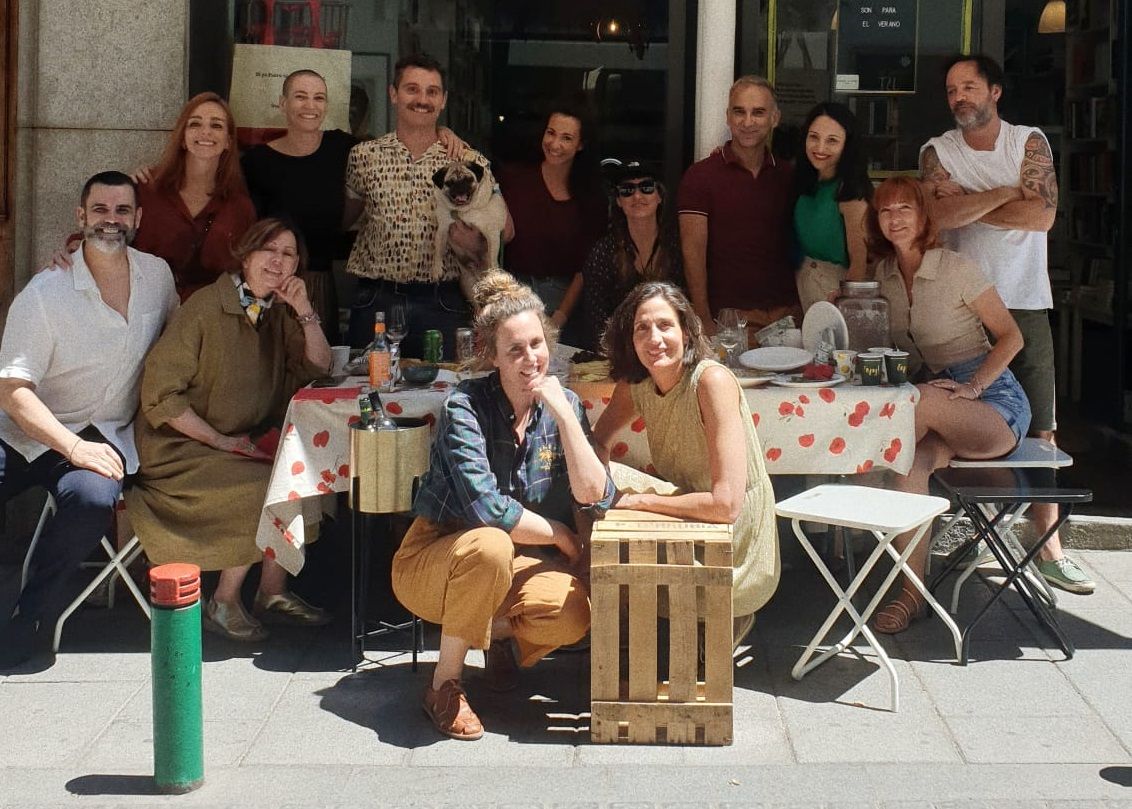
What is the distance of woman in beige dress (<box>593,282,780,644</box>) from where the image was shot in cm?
442

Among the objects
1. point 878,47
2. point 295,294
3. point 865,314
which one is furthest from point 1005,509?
point 878,47

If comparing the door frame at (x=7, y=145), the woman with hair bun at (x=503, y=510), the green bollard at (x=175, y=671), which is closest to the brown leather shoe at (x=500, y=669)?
the woman with hair bun at (x=503, y=510)

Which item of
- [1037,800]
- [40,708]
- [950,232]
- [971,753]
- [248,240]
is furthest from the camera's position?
[950,232]

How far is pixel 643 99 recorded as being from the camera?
6.58 metres

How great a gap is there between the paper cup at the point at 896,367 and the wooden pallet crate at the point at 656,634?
1.19 metres

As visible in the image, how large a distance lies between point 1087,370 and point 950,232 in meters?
3.07

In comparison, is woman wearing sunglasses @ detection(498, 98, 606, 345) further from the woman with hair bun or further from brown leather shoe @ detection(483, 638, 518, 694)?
brown leather shoe @ detection(483, 638, 518, 694)

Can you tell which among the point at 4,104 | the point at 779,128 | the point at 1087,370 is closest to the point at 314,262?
the point at 4,104

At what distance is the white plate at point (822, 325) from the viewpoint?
5.25 metres

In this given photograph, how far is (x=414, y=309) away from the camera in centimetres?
582

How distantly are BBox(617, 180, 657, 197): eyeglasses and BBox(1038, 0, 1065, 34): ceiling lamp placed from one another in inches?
180

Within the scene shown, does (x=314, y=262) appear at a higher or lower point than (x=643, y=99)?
lower

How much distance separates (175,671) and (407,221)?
251 cm

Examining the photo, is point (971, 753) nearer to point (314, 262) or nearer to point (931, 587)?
point (931, 587)
